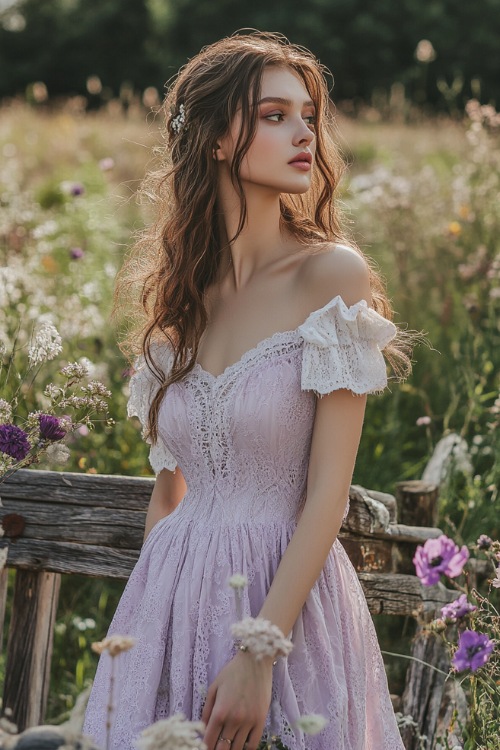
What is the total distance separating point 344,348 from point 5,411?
29.9 inches

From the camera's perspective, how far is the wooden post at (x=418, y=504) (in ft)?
10.3

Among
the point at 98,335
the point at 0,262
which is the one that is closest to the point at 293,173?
the point at 98,335

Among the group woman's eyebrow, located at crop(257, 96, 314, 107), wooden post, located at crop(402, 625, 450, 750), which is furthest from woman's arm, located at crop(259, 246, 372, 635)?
wooden post, located at crop(402, 625, 450, 750)

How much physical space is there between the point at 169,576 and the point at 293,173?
0.96 meters

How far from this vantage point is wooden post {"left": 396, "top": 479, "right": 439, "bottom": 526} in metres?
3.14

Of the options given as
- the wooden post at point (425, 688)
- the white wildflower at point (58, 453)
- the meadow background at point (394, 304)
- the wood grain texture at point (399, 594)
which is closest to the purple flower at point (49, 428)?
the white wildflower at point (58, 453)

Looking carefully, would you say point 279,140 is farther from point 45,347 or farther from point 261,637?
point 261,637

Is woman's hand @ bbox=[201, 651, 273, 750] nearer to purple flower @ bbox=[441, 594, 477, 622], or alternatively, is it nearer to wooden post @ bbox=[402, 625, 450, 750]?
purple flower @ bbox=[441, 594, 477, 622]

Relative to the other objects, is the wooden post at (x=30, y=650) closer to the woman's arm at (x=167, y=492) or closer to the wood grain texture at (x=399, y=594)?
the woman's arm at (x=167, y=492)

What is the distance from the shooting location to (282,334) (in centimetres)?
219

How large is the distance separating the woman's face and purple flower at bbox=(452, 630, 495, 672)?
1.05m

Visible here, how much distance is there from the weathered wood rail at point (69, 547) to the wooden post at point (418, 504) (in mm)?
211

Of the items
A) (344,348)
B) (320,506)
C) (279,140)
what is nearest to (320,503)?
(320,506)

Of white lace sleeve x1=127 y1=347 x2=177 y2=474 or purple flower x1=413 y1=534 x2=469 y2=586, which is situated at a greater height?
white lace sleeve x1=127 y1=347 x2=177 y2=474
